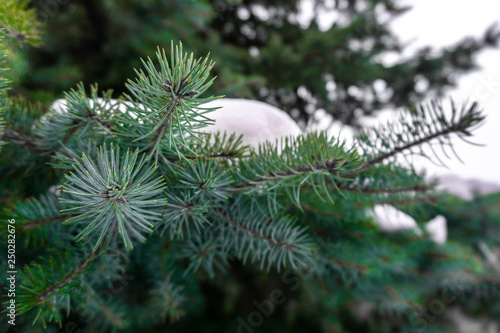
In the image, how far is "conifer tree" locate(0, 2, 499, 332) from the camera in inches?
6.2

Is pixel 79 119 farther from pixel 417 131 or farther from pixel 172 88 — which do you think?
pixel 417 131

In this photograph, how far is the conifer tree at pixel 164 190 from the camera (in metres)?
0.16

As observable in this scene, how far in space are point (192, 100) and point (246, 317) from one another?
2.01 ft

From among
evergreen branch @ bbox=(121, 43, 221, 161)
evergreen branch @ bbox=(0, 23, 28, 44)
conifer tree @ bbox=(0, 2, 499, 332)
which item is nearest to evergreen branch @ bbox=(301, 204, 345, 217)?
conifer tree @ bbox=(0, 2, 499, 332)

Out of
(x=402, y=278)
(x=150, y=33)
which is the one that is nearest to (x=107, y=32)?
(x=150, y=33)

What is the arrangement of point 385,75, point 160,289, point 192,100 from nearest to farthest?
point 192,100
point 160,289
point 385,75

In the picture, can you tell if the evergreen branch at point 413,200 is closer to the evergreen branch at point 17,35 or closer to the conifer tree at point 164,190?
the conifer tree at point 164,190

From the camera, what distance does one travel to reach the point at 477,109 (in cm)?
16

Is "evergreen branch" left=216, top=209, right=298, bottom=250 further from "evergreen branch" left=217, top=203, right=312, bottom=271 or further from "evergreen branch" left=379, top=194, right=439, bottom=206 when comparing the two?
Result: "evergreen branch" left=379, top=194, right=439, bottom=206

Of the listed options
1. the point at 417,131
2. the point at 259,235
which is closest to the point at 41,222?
the point at 259,235

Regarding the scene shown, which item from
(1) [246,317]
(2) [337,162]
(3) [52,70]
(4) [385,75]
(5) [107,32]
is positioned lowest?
(1) [246,317]

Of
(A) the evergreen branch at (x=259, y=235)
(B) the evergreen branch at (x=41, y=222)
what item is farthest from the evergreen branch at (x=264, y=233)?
(B) the evergreen branch at (x=41, y=222)

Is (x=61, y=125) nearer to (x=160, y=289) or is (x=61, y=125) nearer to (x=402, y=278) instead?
(x=160, y=289)

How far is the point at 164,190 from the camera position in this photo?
0.20 m
